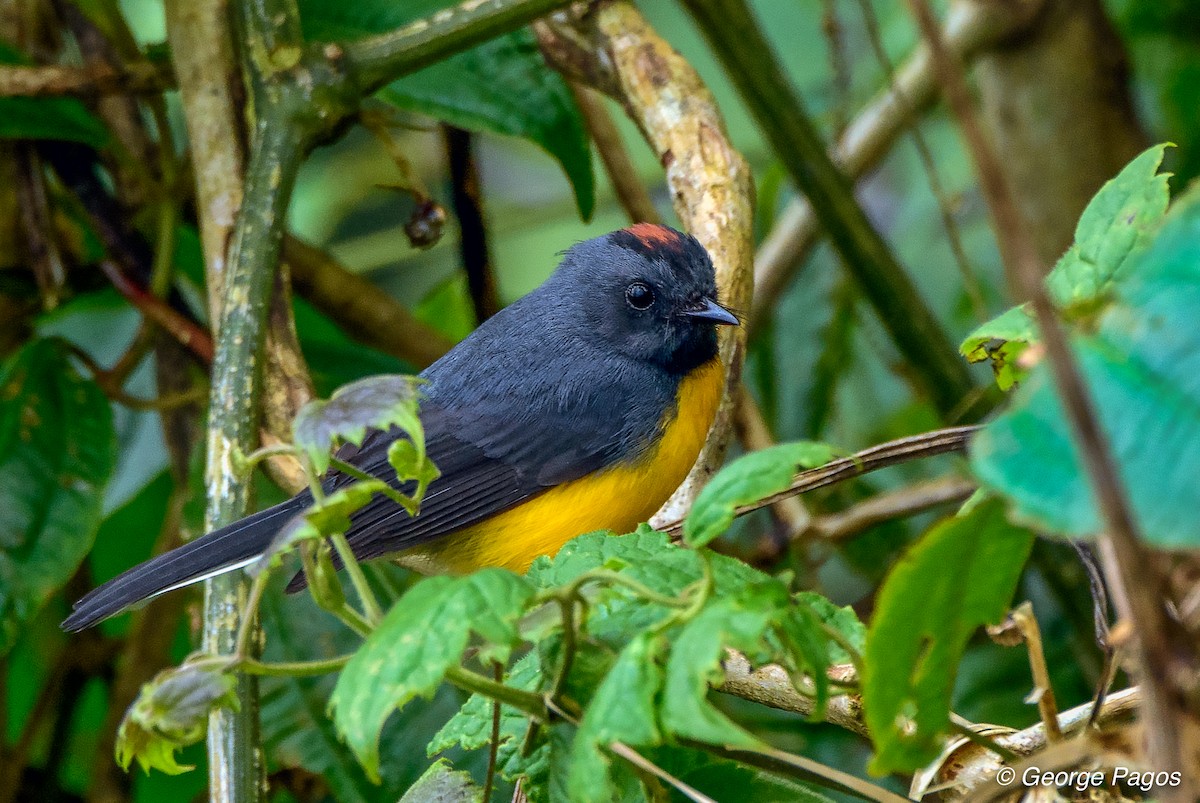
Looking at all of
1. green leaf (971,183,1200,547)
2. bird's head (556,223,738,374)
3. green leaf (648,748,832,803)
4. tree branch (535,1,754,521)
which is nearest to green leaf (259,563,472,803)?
tree branch (535,1,754,521)

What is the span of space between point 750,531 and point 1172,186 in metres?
1.80

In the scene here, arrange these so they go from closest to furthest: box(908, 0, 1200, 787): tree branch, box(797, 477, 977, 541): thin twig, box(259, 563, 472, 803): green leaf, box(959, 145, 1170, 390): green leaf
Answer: box(908, 0, 1200, 787): tree branch
box(959, 145, 1170, 390): green leaf
box(259, 563, 472, 803): green leaf
box(797, 477, 977, 541): thin twig

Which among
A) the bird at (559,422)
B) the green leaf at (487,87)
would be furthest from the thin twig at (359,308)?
the green leaf at (487,87)

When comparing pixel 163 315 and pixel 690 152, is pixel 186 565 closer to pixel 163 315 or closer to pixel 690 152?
pixel 163 315

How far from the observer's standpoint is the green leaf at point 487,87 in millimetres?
2959

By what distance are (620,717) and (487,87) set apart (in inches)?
87.1

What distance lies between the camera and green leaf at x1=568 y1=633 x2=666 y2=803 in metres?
1.10

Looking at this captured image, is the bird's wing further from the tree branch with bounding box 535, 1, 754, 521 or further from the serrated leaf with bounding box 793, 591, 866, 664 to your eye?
the serrated leaf with bounding box 793, 591, 866, 664

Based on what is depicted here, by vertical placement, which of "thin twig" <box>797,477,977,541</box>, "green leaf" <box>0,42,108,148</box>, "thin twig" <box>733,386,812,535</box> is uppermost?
"green leaf" <box>0,42,108,148</box>

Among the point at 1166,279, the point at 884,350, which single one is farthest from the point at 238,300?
the point at 884,350

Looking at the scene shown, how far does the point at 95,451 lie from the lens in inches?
117

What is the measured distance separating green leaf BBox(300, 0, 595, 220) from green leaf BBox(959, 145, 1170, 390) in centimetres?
163

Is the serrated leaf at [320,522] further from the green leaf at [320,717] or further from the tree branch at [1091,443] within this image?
the green leaf at [320,717]

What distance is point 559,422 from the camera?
313 centimetres
